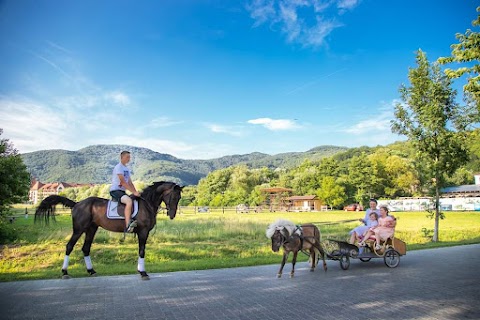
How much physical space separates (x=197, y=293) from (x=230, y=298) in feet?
2.60

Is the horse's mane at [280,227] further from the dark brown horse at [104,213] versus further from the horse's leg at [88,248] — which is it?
the horse's leg at [88,248]

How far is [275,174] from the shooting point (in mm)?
98250

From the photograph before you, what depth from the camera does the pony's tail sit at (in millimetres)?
8828

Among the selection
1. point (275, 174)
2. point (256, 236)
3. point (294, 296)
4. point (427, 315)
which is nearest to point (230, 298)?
point (294, 296)

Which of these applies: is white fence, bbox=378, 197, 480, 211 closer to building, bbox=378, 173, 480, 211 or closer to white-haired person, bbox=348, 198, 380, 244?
building, bbox=378, 173, 480, 211

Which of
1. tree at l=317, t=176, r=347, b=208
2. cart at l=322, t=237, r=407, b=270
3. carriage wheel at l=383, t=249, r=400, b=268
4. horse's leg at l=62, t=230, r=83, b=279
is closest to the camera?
horse's leg at l=62, t=230, r=83, b=279

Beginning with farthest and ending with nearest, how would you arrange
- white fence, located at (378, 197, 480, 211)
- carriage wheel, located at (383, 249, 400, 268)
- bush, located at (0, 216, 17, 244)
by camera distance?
white fence, located at (378, 197, 480, 211), bush, located at (0, 216, 17, 244), carriage wheel, located at (383, 249, 400, 268)

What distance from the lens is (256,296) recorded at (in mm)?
6520

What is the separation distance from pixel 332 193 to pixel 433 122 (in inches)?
1991

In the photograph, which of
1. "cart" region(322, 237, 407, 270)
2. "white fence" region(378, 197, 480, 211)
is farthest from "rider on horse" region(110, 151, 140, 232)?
"white fence" region(378, 197, 480, 211)

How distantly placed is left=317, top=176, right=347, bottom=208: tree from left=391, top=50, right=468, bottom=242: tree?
160ft

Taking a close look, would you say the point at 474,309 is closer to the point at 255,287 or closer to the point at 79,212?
the point at 255,287

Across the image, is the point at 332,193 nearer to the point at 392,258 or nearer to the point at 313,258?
the point at 392,258

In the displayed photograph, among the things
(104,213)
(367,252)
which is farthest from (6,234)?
(367,252)
